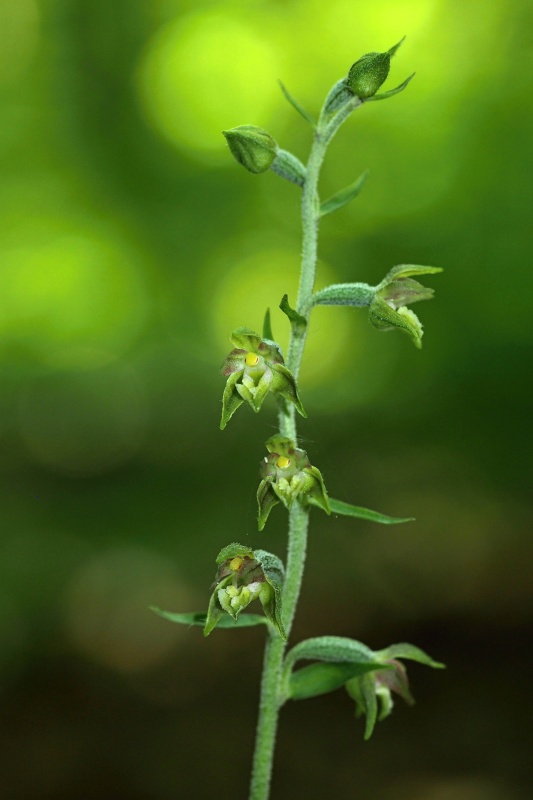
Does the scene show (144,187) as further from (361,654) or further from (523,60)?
(361,654)

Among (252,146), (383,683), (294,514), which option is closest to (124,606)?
(383,683)

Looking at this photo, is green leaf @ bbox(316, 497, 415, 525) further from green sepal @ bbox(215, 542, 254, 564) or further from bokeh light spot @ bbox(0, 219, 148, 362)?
bokeh light spot @ bbox(0, 219, 148, 362)

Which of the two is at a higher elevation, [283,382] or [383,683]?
[283,382]

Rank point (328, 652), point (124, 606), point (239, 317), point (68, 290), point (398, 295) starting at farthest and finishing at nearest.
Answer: point (239, 317), point (68, 290), point (124, 606), point (328, 652), point (398, 295)

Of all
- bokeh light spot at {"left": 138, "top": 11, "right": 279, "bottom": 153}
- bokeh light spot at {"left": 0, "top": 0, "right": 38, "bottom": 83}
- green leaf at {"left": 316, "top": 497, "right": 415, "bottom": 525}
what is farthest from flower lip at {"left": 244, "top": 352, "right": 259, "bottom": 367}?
bokeh light spot at {"left": 0, "top": 0, "right": 38, "bottom": 83}

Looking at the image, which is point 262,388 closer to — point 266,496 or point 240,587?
point 266,496

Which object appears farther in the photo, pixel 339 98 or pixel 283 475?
pixel 339 98

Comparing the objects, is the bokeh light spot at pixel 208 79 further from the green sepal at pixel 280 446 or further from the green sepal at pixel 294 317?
the green sepal at pixel 280 446
